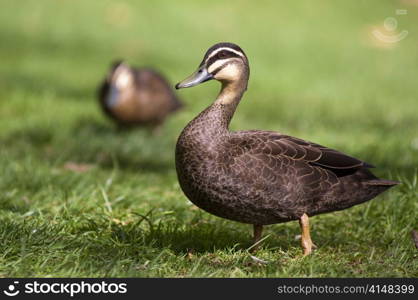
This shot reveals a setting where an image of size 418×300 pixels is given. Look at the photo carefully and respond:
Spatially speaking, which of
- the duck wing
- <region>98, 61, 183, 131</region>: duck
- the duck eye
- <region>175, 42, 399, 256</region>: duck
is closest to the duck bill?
<region>175, 42, 399, 256</region>: duck

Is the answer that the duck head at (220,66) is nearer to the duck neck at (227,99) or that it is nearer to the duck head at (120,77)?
the duck neck at (227,99)

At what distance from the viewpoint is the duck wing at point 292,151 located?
13.5 feet

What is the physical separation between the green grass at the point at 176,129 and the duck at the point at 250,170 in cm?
32

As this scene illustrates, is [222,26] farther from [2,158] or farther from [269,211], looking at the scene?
[269,211]

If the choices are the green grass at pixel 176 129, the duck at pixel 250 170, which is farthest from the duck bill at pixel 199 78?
the green grass at pixel 176 129

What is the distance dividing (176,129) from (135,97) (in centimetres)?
77

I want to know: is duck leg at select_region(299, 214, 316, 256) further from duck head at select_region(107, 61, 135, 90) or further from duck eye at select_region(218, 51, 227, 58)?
duck head at select_region(107, 61, 135, 90)

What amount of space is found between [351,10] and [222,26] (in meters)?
3.80

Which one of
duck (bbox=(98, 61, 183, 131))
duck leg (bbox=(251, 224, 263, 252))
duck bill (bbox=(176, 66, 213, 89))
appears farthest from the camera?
duck (bbox=(98, 61, 183, 131))

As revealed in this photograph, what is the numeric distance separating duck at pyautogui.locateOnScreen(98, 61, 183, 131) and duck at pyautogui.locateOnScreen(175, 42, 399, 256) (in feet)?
13.9

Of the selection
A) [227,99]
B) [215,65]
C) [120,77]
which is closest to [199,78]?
[215,65]

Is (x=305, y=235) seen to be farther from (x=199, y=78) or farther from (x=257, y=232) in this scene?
(x=199, y=78)

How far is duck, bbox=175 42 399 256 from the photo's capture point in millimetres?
3963

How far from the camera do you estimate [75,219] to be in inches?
180
